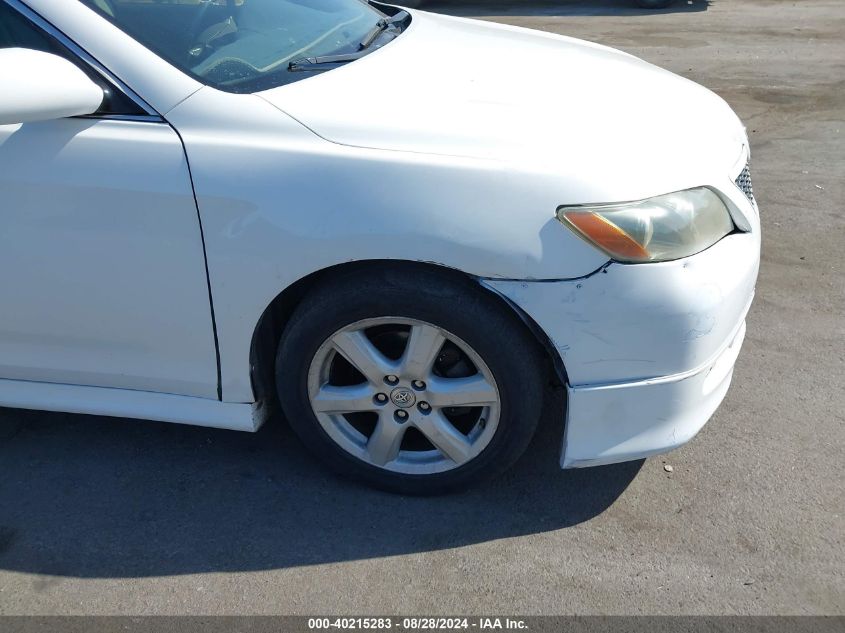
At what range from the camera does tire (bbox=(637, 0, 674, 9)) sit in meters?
13.2

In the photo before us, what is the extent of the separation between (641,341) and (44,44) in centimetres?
196

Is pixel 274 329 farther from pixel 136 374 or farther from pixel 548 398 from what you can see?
pixel 548 398

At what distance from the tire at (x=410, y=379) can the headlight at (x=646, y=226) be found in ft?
1.09

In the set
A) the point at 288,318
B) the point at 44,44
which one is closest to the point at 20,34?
the point at 44,44

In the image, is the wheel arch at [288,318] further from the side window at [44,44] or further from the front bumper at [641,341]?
the side window at [44,44]

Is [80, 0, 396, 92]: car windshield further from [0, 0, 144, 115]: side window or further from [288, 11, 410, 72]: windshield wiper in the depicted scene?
[0, 0, 144, 115]: side window

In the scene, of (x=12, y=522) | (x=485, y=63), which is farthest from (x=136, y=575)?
(x=485, y=63)

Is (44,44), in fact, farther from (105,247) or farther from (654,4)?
(654,4)

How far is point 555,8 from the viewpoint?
547 inches

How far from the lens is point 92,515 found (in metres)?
2.87

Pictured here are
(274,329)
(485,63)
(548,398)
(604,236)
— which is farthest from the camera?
(548,398)

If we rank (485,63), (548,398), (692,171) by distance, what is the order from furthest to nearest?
1. (548,398)
2. (485,63)
3. (692,171)

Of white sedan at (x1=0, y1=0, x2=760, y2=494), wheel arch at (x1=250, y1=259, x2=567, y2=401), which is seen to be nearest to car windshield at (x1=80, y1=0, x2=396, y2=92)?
white sedan at (x1=0, y1=0, x2=760, y2=494)

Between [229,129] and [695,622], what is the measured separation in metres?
1.91
